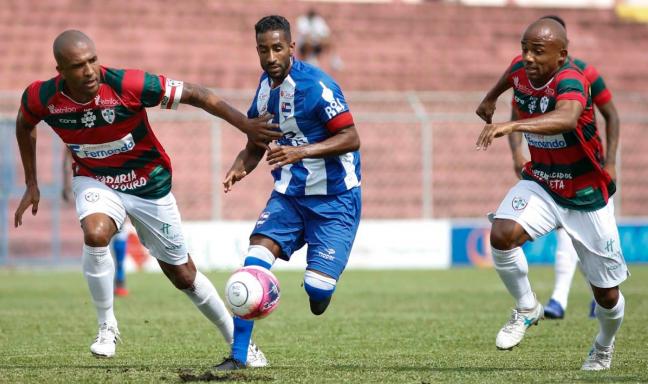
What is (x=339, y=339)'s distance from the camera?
9102 millimetres

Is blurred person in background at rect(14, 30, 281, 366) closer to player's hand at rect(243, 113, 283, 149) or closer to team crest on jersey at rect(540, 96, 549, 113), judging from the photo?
player's hand at rect(243, 113, 283, 149)

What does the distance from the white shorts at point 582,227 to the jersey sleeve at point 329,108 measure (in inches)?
49.1

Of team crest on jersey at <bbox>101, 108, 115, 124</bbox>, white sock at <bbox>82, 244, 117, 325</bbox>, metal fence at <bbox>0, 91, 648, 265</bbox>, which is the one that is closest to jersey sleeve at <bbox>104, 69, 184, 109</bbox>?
team crest on jersey at <bbox>101, 108, 115, 124</bbox>

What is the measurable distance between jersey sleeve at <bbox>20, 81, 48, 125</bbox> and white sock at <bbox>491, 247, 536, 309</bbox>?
3.09 meters

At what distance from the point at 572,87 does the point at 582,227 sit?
951 millimetres

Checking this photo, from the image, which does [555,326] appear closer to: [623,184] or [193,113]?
[193,113]

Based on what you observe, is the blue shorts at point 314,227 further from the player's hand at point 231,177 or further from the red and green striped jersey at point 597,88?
the red and green striped jersey at point 597,88

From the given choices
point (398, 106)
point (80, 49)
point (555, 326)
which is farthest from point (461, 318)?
point (398, 106)

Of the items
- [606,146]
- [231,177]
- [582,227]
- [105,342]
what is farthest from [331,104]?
[606,146]

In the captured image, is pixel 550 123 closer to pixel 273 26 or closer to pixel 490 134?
pixel 490 134

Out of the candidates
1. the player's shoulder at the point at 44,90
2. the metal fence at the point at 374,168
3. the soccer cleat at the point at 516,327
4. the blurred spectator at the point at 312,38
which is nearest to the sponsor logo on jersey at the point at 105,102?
the player's shoulder at the point at 44,90

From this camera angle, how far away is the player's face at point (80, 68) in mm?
7059

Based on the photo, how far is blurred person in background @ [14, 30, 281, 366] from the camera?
718 cm

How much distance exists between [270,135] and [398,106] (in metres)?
15.0
